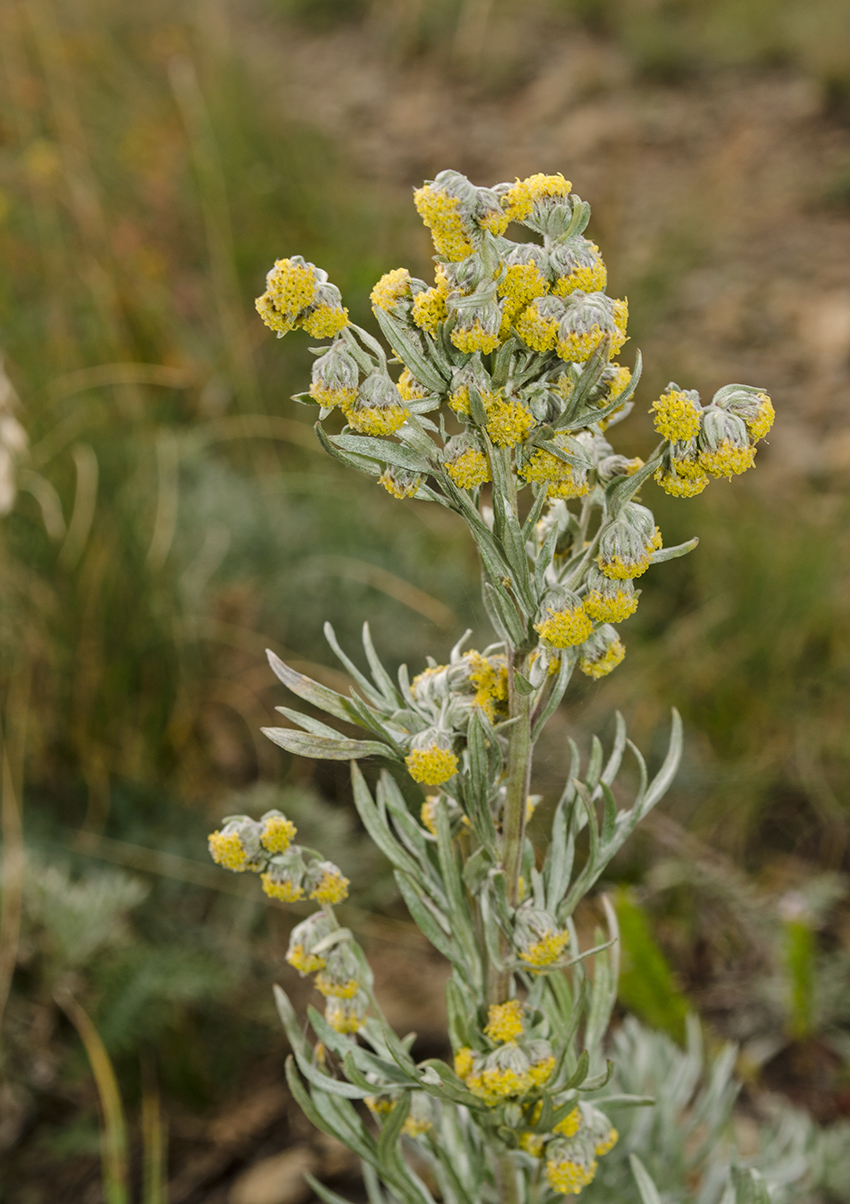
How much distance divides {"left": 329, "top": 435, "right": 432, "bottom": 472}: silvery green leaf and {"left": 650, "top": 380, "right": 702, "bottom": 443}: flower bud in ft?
0.66

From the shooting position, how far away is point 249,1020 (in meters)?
2.14

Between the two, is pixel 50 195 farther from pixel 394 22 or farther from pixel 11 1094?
pixel 394 22

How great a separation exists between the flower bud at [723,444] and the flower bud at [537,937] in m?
0.49

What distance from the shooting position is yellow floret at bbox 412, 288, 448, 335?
31.5 inches

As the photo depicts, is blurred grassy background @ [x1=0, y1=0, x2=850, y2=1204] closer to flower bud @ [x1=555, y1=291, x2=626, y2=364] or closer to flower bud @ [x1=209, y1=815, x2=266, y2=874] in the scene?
flower bud @ [x1=209, y1=815, x2=266, y2=874]

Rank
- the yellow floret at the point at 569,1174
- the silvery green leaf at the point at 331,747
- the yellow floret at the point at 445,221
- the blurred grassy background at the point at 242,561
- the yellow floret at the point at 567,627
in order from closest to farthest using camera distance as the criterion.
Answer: the yellow floret at the point at 445,221 → the yellow floret at the point at 567,627 → the silvery green leaf at the point at 331,747 → the yellow floret at the point at 569,1174 → the blurred grassy background at the point at 242,561

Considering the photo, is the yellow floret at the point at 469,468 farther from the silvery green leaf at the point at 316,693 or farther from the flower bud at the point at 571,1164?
the flower bud at the point at 571,1164

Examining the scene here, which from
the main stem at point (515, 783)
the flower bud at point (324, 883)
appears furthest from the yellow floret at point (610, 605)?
the flower bud at point (324, 883)

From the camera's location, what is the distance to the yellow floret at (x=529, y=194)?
77 centimetres

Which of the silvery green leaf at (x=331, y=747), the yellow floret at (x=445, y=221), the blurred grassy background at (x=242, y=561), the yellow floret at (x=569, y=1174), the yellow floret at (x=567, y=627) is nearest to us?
the yellow floret at (x=445, y=221)

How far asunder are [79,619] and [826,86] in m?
5.48

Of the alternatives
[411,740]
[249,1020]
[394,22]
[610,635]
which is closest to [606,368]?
[610,635]

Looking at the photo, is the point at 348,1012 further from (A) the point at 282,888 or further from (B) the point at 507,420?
(B) the point at 507,420

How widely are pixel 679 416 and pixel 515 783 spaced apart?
0.41m
